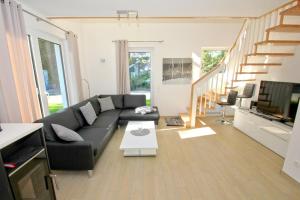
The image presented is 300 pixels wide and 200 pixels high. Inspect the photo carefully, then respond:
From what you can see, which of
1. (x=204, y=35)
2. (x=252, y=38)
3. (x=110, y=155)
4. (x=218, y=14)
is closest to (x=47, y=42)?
(x=110, y=155)

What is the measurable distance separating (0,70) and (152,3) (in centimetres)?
235

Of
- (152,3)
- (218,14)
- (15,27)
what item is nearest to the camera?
(15,27)

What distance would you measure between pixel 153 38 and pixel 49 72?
2.84m

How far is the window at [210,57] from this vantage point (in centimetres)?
462

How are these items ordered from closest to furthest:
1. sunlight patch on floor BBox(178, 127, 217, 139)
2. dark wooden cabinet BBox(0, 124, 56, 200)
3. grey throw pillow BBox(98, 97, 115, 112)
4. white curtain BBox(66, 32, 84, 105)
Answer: dark wooden cabinet BBox(0, 124, 56, 200) < sunlight patch on floor BBox(178, 127, 217, 139) < white curtain BBox(66, 32, 84, 105) < grey throw pillow BBox(98, 97, 115, 112)

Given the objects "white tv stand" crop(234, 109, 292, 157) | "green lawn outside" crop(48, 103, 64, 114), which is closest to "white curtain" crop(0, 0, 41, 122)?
"green lawn outside" crop(48, 103, 64, 114)

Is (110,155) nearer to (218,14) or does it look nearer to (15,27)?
(15,27)

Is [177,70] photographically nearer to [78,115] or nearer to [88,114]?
[88,114]

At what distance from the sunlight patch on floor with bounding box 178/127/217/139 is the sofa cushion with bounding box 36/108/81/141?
227 cm

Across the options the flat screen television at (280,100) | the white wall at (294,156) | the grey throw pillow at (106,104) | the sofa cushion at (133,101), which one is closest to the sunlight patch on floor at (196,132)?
the flat screen television at (280,100)

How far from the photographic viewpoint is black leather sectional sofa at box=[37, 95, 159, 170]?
1.93 metres

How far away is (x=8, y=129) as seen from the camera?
1.36 m

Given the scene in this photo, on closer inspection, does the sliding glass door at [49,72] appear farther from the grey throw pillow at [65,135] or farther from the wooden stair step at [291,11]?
the wooden stair step at [291,11]

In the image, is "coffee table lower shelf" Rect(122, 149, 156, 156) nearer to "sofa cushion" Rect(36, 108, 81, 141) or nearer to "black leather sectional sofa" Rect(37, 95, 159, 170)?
"black leather sectional sofa" Rect(37, 95, 159, 170)
